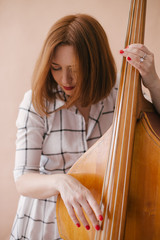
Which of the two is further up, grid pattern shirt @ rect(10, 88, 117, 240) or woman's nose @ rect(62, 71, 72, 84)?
woman's nose @ rect(62, 71, 72, 84)

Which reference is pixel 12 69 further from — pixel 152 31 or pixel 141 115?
pixel 141 115

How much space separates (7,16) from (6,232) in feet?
4.21

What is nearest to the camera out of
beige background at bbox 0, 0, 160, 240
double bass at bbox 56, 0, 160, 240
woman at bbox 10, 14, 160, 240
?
double bass at bbox 56, 0, 160, 240

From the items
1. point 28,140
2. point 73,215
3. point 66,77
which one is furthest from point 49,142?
point 73,215

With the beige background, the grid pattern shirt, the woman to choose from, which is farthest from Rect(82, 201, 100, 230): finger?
the beige background

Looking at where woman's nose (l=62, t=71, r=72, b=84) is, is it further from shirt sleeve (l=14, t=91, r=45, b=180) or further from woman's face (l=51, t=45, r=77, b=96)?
shirt sleeve (l=14, t=91, r=45, b=180)

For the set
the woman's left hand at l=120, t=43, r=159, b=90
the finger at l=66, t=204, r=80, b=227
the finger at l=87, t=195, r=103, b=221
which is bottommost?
the finger at l=66, t=204, r=80, b=227

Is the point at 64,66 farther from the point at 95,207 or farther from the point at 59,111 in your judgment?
the point at 95,207

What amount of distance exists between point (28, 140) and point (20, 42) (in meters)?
0.84

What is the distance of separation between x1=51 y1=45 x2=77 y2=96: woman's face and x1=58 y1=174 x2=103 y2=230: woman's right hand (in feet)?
0.95

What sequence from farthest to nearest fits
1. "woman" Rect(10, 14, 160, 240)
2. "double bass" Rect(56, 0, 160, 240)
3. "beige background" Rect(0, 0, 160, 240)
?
"beige background" Rect(0, 0, 160, 240) < "woman" Rect(10, 14, 160, 240) < "double bass" Rect(56, 0, 160, 240)

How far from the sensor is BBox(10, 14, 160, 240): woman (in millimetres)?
643

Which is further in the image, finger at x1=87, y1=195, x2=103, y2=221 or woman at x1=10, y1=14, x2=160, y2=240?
woman at x1=10, y1=14, x2=160, y2=240

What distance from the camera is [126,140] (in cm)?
43
